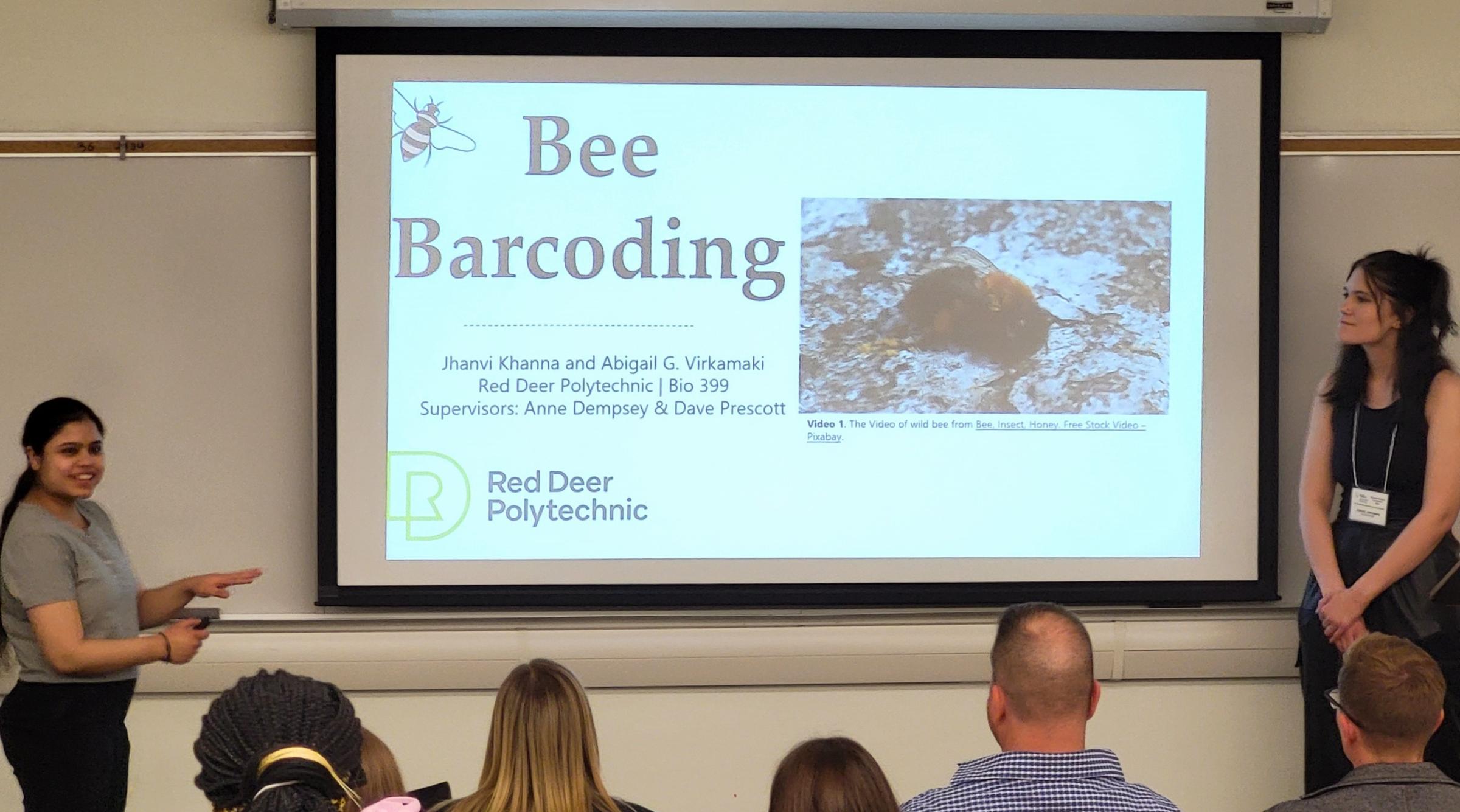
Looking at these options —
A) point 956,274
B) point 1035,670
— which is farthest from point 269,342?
point 1035,670

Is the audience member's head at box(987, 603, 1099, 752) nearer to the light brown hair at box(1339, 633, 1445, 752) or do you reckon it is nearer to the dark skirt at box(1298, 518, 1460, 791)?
the light brown hair at box(1339, 633, 1445, 752)

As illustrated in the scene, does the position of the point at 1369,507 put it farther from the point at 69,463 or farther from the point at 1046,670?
the point at 69,463

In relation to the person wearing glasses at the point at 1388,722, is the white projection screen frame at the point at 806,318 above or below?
above

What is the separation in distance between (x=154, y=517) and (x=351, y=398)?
622 millimetres

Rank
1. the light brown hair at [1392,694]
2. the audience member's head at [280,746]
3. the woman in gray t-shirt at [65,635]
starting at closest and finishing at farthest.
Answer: the audience member's head at [280,746], the light brown hair at [1392,694], the woman in gray t-shirt at [65,635]

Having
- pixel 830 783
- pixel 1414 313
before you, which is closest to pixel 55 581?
pixel 830 783

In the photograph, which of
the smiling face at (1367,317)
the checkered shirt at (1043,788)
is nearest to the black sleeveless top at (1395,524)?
the smiling face at (1367,317)

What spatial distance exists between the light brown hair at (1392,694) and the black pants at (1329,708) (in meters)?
1.21

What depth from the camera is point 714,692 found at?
357 centimetres

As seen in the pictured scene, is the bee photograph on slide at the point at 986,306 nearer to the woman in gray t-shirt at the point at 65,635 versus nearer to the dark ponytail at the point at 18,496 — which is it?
the woman in gray t-shirt at the point at 65,635

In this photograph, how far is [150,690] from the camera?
11.4 feet

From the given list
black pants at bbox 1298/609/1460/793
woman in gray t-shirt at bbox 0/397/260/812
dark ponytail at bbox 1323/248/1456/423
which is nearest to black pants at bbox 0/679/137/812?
woman in gray t-shirt at bbox 0/397/260/812

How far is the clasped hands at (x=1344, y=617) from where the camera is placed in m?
3.14

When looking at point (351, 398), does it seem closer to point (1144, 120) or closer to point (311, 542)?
point (311, 542)
